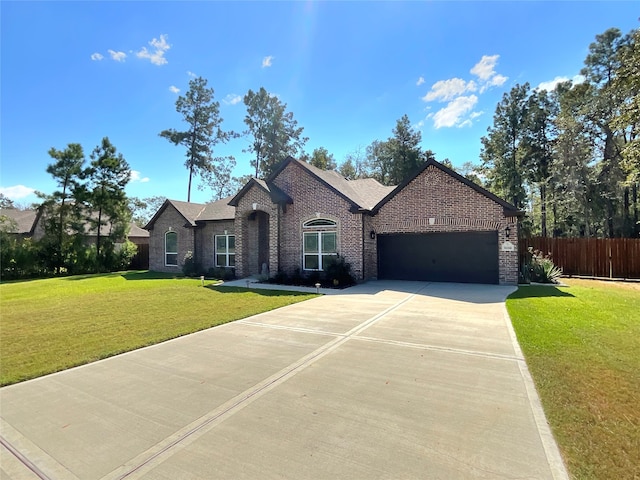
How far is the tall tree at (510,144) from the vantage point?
31.3 metres

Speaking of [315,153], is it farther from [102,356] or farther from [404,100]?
[102,356]

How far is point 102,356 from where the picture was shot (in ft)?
18.2

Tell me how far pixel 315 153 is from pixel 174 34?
101ft

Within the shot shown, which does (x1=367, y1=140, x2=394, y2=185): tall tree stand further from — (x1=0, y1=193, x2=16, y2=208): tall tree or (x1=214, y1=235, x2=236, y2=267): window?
Result: (x1=0, y1=193, x2=16, y2=208): tall tree

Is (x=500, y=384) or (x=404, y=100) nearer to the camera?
(x=500, y=384)

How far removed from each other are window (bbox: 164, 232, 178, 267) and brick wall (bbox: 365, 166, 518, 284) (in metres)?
14.1

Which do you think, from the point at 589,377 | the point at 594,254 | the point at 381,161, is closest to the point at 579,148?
the point at 594,254

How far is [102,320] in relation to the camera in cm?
837

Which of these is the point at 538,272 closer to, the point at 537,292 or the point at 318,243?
the point at 537,292

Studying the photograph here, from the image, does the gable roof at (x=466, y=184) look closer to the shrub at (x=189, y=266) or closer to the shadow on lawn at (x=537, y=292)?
the shadow on lawn at (x=537, y=292)

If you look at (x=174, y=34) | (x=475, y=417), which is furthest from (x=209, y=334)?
(x=174, y=34)

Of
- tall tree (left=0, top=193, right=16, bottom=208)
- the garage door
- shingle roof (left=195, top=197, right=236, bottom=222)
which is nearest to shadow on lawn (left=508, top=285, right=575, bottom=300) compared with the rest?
the garage door

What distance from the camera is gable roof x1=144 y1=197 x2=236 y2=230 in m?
20.6

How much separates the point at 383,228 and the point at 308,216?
3.74 metres
